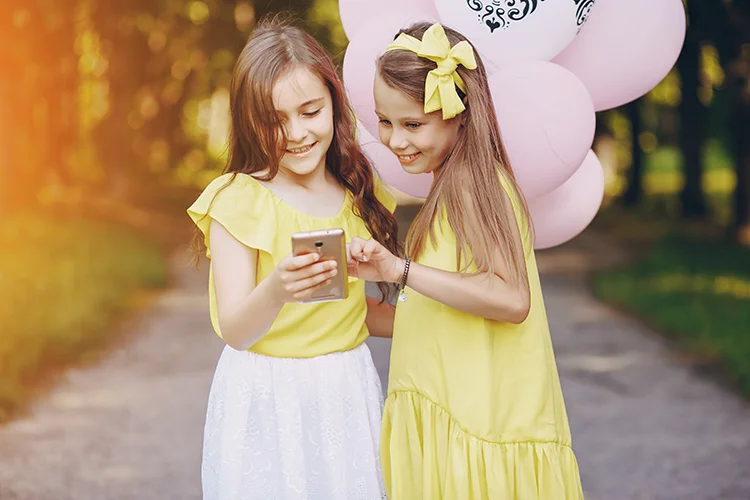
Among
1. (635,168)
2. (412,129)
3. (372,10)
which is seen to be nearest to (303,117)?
(412,129)

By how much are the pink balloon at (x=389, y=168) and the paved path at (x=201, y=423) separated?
2.19m

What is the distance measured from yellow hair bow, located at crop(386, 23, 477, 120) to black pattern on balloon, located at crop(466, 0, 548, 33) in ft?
1.53

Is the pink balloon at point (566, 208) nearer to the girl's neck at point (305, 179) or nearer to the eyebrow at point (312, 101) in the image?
the girl's neck at point (305, 179)

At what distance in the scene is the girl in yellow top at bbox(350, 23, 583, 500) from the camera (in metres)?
2.28

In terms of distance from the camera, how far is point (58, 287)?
879cm

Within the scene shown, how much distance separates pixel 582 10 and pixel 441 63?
2.50ft

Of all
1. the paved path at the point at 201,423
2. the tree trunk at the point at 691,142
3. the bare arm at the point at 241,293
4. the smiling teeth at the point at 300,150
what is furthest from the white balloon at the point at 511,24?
the tree trunk at the point at 691,142

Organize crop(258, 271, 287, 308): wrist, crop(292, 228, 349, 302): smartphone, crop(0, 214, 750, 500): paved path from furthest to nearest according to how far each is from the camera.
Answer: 1. crop(0, 214, 750, 500): paved path
2. crop(258, 271, 287, 308): wrist
3. crop(292, 228, 349, 302): smartphone

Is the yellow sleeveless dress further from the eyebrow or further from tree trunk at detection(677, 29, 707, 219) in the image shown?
tree trunk at detection(677, 29, 707, 219)

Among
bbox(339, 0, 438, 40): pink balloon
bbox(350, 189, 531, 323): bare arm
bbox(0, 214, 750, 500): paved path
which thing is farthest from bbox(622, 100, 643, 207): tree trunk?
bbox(350, 189, 531, 323): bare arm

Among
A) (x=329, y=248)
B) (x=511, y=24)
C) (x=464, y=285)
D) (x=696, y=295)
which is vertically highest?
(x=511, y=24)

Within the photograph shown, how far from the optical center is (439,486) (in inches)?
95.7

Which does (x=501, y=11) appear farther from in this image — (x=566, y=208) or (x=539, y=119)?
(x=566, y=208)

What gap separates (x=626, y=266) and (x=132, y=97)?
10174 millimetres
